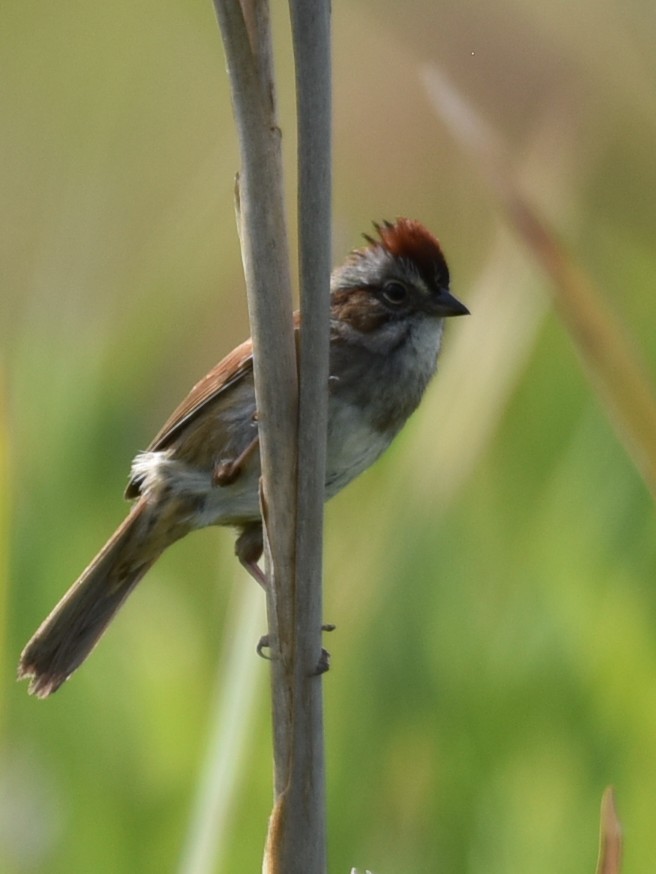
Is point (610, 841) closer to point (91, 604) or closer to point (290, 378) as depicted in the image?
point (290, 378)

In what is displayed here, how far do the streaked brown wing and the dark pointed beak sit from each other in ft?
1.14

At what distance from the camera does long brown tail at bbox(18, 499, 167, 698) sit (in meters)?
2.33

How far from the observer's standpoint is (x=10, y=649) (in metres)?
2.02

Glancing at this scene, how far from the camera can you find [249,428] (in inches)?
101

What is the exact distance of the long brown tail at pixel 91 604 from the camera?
2.33 meters

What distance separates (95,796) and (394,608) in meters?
0.50

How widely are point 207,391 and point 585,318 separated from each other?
1152mm

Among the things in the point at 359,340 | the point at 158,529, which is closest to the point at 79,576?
the point at 158,529

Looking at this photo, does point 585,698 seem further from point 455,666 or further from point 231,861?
point 231,861

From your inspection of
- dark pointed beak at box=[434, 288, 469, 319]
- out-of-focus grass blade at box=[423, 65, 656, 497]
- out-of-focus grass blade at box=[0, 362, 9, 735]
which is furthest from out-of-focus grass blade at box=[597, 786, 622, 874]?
dark pointed beak at box=[434, 288, 469, 319]

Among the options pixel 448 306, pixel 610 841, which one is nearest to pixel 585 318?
pixel 610 841

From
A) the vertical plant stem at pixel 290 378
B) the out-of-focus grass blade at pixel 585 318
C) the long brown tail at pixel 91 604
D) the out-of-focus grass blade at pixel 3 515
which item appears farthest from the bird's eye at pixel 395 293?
the vertical plant stem at pixel 290 378

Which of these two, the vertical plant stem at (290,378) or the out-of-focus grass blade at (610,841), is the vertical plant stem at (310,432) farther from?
the out-of-focus grass blade at (610,841)

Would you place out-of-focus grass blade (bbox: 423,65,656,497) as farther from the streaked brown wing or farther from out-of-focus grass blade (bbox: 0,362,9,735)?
the streaked brown wing
